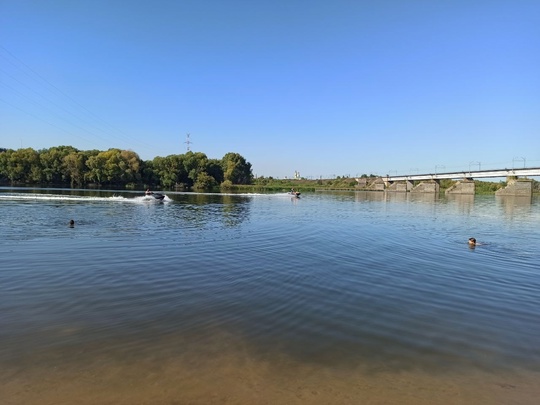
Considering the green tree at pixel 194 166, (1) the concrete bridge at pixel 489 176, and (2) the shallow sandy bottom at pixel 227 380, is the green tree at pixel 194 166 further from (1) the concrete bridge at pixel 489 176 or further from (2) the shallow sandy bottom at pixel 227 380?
(2) the shallow sandy bottom at pixel 227 380

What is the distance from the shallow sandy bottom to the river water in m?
0.03

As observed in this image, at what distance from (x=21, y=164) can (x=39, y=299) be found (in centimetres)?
16365

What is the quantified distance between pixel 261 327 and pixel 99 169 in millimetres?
146614

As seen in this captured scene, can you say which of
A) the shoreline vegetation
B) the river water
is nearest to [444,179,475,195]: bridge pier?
the shoreline vegetation

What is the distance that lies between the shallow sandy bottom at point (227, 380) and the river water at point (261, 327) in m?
0.03

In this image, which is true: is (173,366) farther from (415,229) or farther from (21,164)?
(21,164)

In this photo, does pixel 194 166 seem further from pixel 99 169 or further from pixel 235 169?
pixel 99 169

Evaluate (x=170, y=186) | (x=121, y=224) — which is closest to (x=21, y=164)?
(x=170, y=186)

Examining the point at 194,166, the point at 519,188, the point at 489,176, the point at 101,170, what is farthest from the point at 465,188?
the point at 101,170

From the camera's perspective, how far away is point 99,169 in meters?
139

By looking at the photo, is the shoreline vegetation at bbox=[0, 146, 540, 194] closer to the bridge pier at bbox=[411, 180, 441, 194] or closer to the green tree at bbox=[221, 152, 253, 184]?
the green tree at bbox=[221, 152, 253, 184]

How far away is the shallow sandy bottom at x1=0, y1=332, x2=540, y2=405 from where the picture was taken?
6.30 m

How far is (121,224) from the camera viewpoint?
98.2 feet

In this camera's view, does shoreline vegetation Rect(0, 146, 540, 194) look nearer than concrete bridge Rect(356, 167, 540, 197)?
Yes
